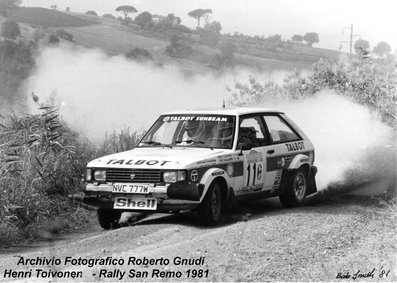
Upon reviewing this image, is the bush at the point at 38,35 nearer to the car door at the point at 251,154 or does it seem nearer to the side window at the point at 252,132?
the side window at the point at 252,132

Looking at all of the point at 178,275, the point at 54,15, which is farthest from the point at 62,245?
the point at 54,15

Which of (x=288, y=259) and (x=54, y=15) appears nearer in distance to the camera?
(x=288, y=259)

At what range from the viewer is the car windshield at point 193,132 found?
11.0 meters

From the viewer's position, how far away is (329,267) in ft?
24.8

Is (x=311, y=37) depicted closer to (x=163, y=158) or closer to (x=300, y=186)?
(x=300, y=186)

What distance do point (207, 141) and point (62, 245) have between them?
2520 mm

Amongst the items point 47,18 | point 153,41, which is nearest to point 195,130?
point 47,18

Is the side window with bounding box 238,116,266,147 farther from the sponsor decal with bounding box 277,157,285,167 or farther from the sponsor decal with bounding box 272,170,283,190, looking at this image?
the sponsor decal with bounding box 272,170,283,190

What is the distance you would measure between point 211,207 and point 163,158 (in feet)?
2.90

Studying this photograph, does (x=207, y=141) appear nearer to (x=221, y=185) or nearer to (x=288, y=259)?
(x=221, y=185)

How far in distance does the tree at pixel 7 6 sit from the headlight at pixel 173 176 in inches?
653

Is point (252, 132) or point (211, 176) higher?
point (252, 132)

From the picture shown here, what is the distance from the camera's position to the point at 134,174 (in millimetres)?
10055

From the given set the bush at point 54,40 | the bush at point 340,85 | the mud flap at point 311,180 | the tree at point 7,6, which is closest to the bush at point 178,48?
the bush at point 54,40
